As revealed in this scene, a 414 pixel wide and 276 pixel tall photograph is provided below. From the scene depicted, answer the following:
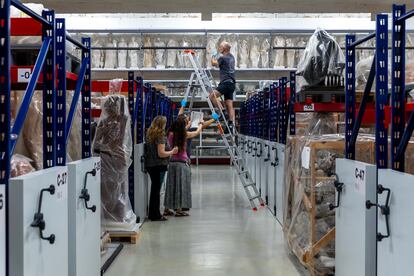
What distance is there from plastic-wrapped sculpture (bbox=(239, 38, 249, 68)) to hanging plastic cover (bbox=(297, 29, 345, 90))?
16.0 feet

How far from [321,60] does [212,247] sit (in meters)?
2.51

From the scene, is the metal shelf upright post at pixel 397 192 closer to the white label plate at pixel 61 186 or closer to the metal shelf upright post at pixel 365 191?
the metal shelf upright post at pixel 365 191

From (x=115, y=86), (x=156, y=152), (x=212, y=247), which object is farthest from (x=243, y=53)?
(x=212, y=247)

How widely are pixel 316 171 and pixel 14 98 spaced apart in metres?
2.56

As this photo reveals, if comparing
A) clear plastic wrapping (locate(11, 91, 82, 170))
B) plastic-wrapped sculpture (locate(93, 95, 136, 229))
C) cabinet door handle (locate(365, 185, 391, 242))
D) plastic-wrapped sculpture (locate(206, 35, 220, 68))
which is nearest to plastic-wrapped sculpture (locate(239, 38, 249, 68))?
plastic-wrapped sculpture (locate(206, 35, 220, 68))

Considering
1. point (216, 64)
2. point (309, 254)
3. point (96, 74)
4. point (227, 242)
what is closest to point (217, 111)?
point (216, 64)

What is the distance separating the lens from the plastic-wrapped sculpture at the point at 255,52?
9.69 m

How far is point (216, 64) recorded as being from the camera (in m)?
9.34

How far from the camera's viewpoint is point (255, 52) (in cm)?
973

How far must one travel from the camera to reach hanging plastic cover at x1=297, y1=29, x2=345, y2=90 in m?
4.80

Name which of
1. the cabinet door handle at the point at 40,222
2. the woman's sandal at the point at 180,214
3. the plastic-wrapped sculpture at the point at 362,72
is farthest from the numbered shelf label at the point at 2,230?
the woman's sandal at the point at 180,214

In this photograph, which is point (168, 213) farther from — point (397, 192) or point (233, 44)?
point (397, 192)

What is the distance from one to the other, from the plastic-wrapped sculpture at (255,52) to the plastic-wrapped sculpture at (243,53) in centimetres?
10

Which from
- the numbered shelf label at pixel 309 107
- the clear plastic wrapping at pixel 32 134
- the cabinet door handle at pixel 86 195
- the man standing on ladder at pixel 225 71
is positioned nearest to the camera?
the cabinet door handle at pixel 86 195
